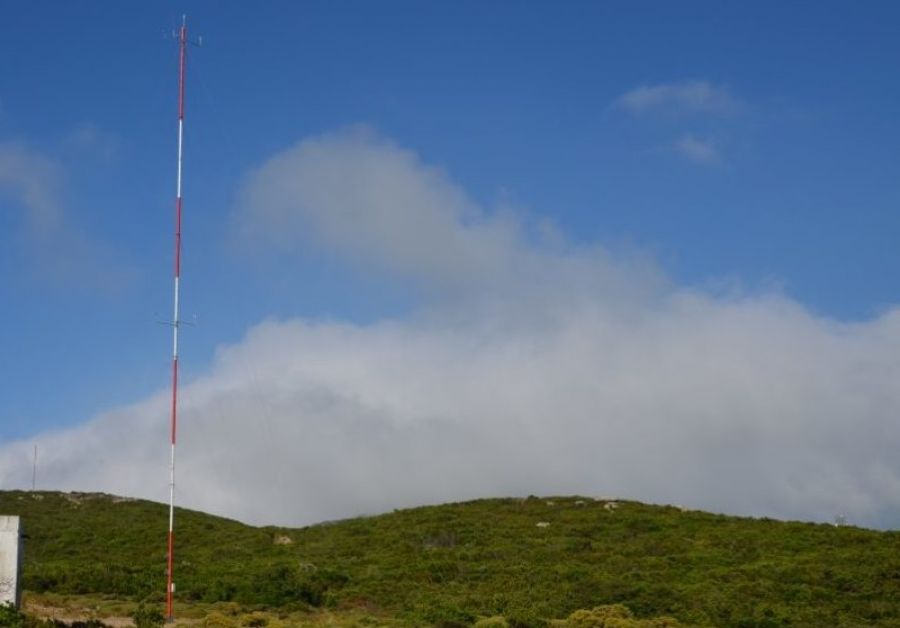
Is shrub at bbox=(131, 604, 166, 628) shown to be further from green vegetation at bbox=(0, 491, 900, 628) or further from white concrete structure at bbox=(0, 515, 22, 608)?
white concrete structure at bbox=(0, 515, 22, 608)

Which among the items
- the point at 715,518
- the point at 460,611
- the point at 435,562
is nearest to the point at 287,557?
the point at 435,562

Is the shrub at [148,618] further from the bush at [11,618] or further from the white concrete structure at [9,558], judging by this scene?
the bush at [11,618]

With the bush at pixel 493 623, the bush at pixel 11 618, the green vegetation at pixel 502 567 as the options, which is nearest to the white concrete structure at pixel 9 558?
the bush at pixel 11 618

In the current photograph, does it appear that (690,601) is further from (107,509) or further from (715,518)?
(107,509)

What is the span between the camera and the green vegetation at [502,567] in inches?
1399

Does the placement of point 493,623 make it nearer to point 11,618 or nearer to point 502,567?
point 11,618

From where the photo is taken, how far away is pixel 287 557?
49781 mm

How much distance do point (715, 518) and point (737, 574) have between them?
599 inches

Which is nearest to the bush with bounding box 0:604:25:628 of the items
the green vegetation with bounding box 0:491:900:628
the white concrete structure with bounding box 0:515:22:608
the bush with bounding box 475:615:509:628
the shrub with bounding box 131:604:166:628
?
the white concrete structure with bounding box 0:515:22:608

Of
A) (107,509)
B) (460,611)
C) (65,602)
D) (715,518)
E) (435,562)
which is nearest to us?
(460,611)

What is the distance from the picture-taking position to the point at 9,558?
27047 mm

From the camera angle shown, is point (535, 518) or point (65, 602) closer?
point (65, 602)

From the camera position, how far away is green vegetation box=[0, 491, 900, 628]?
35.5m

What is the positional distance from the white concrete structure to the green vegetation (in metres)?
5.64
